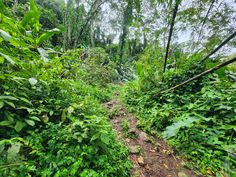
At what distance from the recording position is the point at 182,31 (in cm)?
624

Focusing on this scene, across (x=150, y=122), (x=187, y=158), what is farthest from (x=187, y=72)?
(x=187, y=158)

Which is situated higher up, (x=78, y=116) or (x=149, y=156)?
(x=78, y=116)

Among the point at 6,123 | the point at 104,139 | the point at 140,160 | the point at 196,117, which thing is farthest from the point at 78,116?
the point at 196,117

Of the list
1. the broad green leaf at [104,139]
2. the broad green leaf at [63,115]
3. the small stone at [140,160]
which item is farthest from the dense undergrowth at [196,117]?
the broad green leaf at [63,115]

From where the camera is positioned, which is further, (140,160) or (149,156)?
(149,156)

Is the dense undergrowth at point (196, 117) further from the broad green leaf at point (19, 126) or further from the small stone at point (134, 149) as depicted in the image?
the broad green leaf at point (19, 126)

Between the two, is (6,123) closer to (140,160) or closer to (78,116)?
(78,116)

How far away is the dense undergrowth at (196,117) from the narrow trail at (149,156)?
0.63 ft

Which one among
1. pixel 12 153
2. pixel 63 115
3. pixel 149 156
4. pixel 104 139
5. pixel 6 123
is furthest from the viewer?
pixel 149 156

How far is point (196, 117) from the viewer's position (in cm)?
220

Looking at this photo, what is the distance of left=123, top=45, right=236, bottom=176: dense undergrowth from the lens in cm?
190

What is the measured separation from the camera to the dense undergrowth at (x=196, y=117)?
74.7 inches

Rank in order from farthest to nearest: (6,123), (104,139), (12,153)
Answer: (104,139) < (6,123) < (12,153)

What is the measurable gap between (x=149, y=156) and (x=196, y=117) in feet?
3.22
